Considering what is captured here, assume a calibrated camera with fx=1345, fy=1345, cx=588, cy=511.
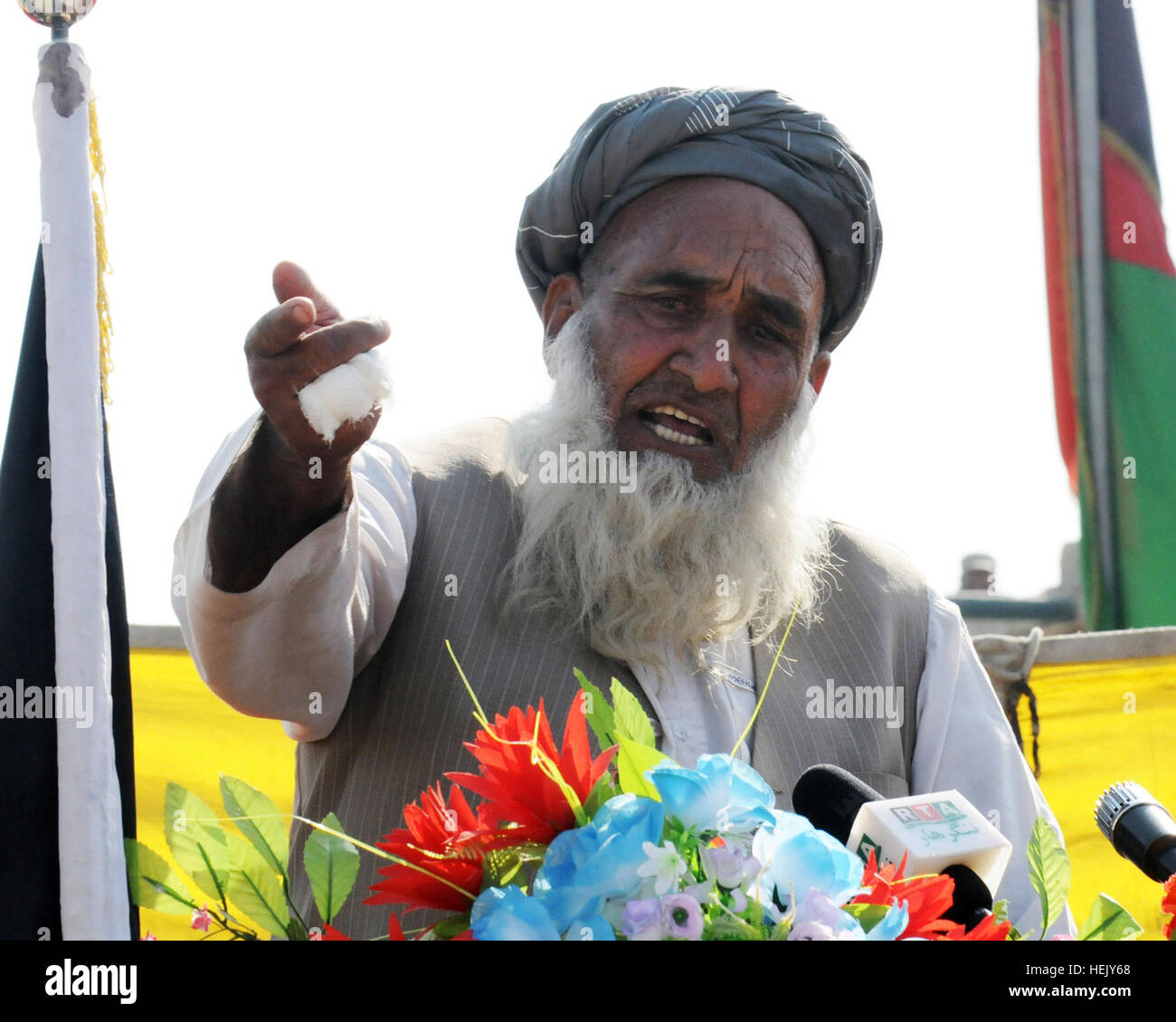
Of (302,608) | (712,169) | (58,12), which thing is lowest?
(302,608)

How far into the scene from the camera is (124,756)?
241 cm

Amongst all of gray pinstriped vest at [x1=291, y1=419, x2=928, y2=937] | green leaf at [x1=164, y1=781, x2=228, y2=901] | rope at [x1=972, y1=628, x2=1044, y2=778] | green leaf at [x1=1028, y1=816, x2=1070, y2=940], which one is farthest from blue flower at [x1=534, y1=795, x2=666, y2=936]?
rope at [x1=972, y1=628, x2=1044, y2=778]

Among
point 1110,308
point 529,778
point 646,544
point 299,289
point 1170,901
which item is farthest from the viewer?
point 1110,308

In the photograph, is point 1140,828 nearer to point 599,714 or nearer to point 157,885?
point 599,714

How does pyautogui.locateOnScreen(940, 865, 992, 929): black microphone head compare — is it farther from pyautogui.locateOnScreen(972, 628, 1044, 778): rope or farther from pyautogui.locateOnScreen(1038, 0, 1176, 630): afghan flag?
pyautogui.locateOnScreen(1038, 0, 1176, 630): afghan flag

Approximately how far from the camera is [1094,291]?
20.1ft

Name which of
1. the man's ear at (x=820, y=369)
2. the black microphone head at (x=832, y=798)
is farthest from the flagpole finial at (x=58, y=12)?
the black microphone head at (x=832, y=798)

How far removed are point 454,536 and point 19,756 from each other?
2.83 feet

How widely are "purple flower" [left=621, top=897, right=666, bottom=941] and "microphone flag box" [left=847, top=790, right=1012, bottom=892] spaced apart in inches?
13.1

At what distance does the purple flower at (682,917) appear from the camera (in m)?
1.10

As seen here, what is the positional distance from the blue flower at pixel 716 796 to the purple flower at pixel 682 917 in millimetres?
87

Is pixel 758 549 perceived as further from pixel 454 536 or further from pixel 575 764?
pixel 575 764

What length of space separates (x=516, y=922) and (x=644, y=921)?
0.11 metres

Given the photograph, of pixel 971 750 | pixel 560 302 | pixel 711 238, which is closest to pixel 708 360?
pixel 711 238
